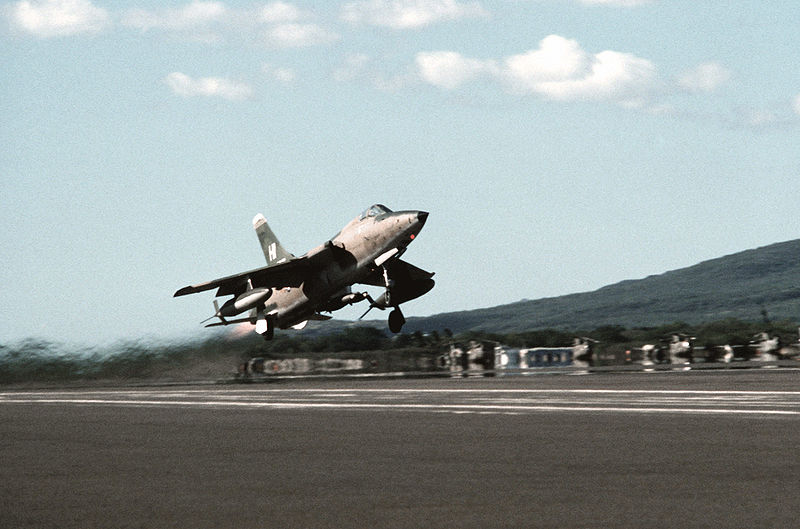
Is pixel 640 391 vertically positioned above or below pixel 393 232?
below

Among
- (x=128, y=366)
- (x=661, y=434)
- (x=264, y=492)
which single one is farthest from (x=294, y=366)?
(x=264, y=492)

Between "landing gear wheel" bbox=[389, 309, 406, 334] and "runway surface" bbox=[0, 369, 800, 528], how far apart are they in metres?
27.8

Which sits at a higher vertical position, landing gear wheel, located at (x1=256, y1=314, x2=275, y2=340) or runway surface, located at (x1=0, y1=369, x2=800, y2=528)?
landing gear wheel, located at (x1=256, y1=314, x2=275, y2=340)

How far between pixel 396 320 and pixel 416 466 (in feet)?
125

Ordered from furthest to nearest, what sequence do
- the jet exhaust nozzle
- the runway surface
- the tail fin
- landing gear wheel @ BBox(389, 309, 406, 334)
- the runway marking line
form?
the tail fin
the jet exhaust nozzle
landing gear wheel @ BBox(389, 309, 406, 334)
the runway marking line
the runway surface

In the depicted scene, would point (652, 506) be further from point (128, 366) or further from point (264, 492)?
point (128, 366)

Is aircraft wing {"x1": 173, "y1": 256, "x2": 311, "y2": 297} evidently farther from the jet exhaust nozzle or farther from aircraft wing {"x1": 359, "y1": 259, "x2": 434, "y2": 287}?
aircraft wing {"x1": 359, "y1": 259, "x2": 434, "y2": 287}

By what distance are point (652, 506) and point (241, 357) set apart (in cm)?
4045

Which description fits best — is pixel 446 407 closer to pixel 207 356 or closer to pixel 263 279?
pixel 207 356

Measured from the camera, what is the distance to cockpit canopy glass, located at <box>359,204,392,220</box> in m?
44.8

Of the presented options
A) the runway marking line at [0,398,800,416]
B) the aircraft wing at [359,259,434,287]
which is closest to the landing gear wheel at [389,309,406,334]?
the aircraft wing at [359,259,434,287]

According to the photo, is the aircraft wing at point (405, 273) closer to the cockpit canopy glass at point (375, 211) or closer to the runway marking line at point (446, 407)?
the cockpit canopy glass at point (375, 211)

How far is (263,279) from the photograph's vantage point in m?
51.4

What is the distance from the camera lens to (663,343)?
59031mm
